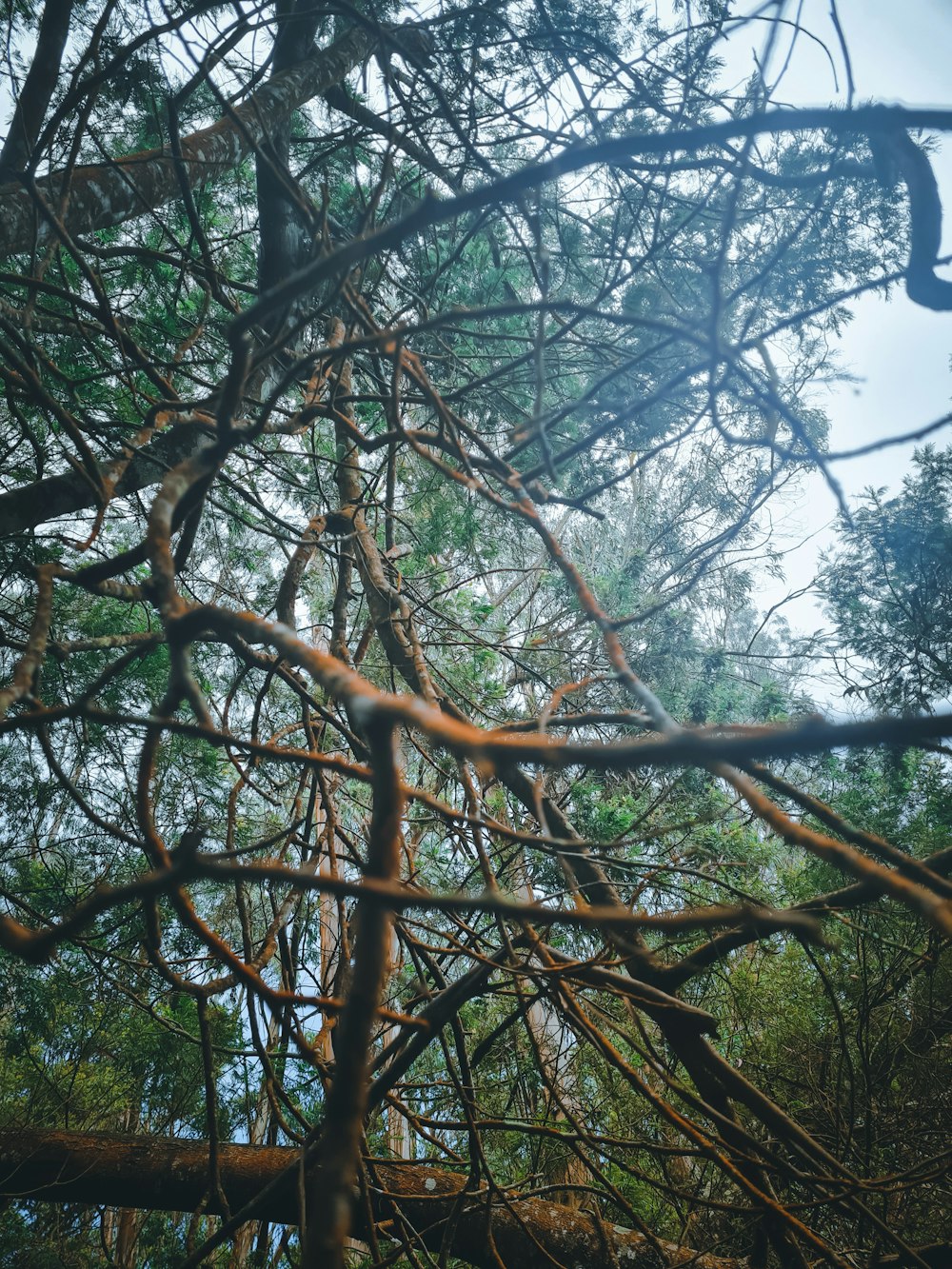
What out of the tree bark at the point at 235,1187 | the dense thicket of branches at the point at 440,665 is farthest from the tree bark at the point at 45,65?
the tree bark at the point at 235,1187

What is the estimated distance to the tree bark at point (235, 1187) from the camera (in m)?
2.00

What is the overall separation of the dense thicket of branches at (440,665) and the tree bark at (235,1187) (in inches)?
0.6

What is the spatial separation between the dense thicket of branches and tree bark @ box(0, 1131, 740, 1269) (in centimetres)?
1

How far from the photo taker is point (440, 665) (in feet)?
14.1

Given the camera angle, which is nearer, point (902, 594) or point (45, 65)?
point (45, 65)

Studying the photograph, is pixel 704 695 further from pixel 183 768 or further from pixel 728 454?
pixel 183 768

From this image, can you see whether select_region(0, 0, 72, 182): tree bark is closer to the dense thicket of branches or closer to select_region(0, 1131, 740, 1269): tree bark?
the dense thicket of branches

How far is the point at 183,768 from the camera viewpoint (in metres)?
3.14

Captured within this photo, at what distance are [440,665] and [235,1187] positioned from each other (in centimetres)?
265

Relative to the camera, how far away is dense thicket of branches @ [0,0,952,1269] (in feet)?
2.15

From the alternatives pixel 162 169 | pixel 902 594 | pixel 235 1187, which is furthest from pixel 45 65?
pixel 902 594

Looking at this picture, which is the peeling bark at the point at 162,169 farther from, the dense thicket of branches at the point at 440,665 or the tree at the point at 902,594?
the tree at the point at 902,594

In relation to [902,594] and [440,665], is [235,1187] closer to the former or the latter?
[440,665]

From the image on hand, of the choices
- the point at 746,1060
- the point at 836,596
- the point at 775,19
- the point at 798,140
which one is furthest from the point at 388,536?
the point at 836,596
